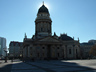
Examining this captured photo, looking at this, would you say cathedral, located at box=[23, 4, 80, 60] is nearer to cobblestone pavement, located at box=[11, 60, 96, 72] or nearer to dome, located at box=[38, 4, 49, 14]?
dome, located at box=[38, 4, 49, 14]

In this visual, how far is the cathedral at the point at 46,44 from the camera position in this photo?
3177 inches

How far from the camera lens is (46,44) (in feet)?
267

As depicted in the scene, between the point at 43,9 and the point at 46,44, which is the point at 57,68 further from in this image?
the point at 43,9

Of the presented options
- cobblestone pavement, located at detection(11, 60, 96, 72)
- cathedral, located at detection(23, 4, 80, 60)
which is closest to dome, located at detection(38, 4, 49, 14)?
cathedral, located at detection(23, 4, 80, 60)

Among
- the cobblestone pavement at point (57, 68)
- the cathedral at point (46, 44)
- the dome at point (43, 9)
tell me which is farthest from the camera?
the dome at point (43, 9)

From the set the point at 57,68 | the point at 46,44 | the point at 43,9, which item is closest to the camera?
Result: the point at 57,68

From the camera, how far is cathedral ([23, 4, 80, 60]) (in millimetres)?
80688

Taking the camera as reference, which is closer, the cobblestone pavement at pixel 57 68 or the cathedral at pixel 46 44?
the cobblestone pavement at pixel 57 68

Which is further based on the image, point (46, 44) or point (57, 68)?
point (46, 44)

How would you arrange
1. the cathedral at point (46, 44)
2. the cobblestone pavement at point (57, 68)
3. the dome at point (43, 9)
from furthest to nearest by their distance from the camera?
the dome at point (43, 9) → the cathedral at point (46, 44) → the cobblestone pavement at point (57, 68)

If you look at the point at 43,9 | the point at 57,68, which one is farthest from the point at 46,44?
the point at 57,68

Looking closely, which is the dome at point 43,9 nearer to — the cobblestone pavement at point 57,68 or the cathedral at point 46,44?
the cathedral at point 46,44

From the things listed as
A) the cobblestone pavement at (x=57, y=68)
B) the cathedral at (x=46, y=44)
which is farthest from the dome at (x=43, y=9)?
the cobblestone pavement at (x=57, y=68)

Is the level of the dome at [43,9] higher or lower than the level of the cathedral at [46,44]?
higher
